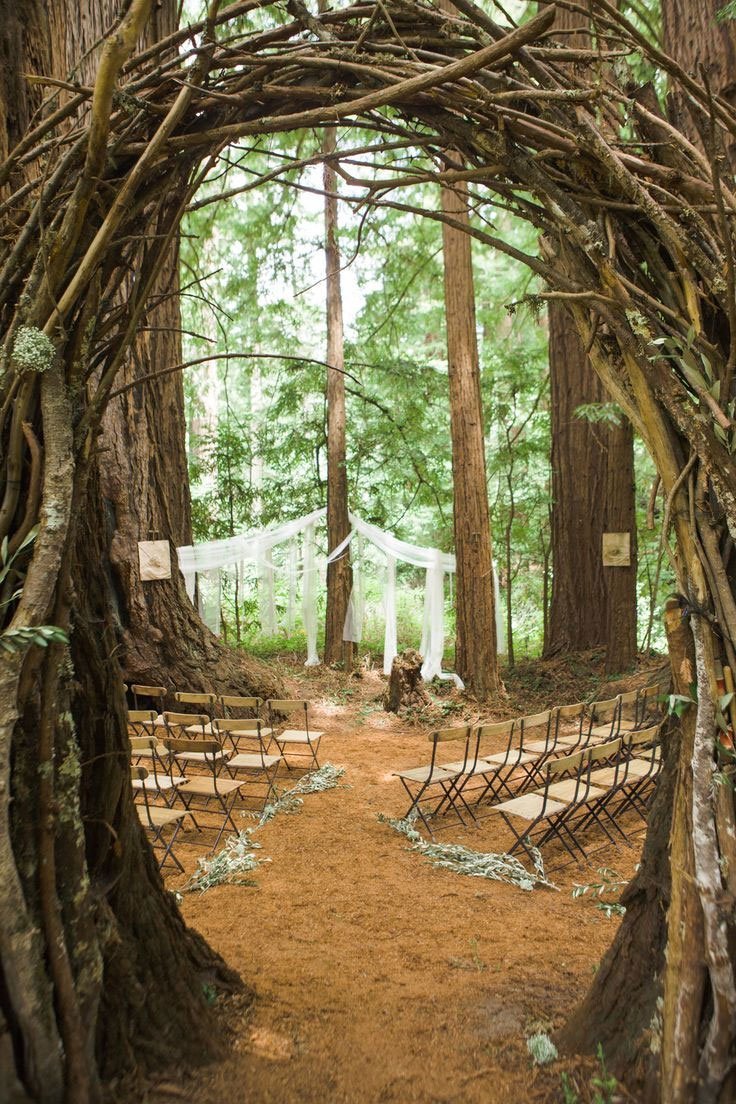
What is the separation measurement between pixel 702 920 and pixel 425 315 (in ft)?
45.4

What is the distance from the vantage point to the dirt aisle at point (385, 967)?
246 centimetres

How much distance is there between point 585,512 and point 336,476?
382 centimetres

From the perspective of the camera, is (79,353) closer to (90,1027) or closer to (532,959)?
(90,1027)

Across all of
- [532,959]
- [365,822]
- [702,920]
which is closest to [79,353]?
[702,920]

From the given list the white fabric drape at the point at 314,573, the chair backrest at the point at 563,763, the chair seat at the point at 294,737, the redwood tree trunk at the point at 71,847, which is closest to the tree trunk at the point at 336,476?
the white fabric drape at the point at 314,573

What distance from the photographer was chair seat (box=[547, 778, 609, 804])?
4938mm

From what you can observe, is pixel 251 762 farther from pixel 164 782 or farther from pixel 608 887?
pixel 608 887

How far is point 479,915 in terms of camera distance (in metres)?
4.07

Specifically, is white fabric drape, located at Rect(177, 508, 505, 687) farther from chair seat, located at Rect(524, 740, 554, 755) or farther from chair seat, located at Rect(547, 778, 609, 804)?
chair seat, located at Rect(547, 778, 609, 804)

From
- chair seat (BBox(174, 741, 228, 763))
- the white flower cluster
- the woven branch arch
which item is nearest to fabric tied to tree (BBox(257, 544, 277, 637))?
chair seat (BBox(174, 741, 228, 763))

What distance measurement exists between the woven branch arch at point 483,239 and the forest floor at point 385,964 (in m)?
0.97

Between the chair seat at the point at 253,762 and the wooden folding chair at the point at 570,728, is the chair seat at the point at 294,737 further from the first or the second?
the wooden folding chair at the point at 570,728

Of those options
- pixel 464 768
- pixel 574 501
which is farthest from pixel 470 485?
pixel 464 768

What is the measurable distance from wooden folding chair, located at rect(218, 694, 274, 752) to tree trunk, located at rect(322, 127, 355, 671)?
3.47 metres
